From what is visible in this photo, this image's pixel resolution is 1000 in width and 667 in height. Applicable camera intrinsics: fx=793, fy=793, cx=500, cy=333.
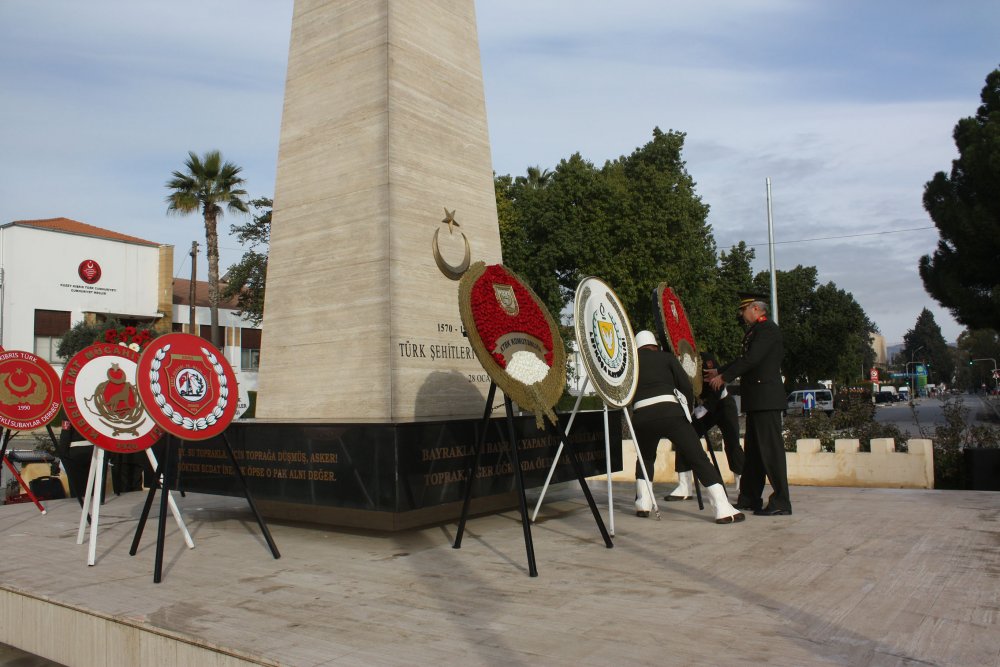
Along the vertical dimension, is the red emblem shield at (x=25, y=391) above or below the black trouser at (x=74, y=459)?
above

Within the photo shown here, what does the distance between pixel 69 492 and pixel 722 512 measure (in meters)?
8.94

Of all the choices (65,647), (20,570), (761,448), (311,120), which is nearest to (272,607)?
(65,647)

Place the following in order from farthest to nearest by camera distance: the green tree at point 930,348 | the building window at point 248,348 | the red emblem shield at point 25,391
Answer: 1. the green tree at point 930,348
2. the building window at point 248,348
3. the red emblem shield at point 25,391

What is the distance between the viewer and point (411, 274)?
7.98m

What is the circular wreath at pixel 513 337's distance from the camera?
5.77m

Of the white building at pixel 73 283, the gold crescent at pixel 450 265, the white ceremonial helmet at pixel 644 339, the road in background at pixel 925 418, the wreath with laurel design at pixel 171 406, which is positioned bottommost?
the road in background at pixel 925 418

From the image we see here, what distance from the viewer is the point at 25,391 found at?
29.7 feet

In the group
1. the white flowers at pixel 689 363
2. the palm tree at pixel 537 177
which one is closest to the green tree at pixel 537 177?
the palm tree at pixel 537 177

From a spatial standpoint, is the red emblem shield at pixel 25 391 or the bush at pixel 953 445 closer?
the red emblem shield at pixel 25 391

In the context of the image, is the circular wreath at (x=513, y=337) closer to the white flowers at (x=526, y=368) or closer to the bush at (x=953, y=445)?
the white flowers at (x=526, y=368)

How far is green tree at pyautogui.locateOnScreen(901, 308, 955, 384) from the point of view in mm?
157375

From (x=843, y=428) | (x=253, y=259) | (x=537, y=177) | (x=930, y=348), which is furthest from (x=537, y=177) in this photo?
(x=930, y=348)

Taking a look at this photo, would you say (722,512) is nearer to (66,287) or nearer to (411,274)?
(411,274)

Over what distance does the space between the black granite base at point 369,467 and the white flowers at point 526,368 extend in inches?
42.0
